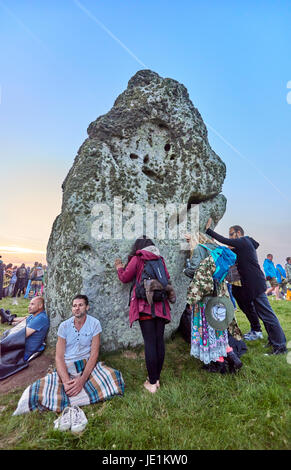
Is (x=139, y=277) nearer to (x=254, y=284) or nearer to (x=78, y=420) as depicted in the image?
(x=78, y=420)

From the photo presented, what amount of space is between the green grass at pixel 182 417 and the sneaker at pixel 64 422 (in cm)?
7

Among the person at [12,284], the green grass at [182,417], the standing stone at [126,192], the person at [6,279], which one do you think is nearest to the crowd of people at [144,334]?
the green grass at [182,417]

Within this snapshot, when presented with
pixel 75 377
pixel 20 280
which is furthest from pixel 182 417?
pixel 20 280

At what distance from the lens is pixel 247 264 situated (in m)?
5.63

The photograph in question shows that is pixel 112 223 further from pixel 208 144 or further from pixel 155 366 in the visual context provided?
pixel 208 144

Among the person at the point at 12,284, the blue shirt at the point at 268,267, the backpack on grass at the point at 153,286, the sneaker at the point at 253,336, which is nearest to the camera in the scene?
the backpack on grass at the point at 153,286

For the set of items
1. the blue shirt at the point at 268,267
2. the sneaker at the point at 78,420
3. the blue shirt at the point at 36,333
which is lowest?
the sneaker at the point at 78,420

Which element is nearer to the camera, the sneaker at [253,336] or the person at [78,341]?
the person at [78,341]

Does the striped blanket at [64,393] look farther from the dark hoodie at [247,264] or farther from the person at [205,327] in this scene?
the dark hoodie at [247,264]

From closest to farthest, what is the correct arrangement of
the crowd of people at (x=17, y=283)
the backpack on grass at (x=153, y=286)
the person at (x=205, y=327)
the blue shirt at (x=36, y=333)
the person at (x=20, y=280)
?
the backpack on grass at (x=153, y=286)
the person at (x=205, y=327)
the blue shirt at (x=36, y=333)
the crowd of people at (x=17, y=283)
the person at (x=20, y=280)

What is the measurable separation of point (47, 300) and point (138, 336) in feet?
6.71

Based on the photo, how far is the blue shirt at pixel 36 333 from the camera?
472cm

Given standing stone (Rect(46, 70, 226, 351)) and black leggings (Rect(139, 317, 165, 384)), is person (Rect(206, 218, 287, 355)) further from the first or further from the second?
black leggings (Rect(139, 317, 165, 384))
